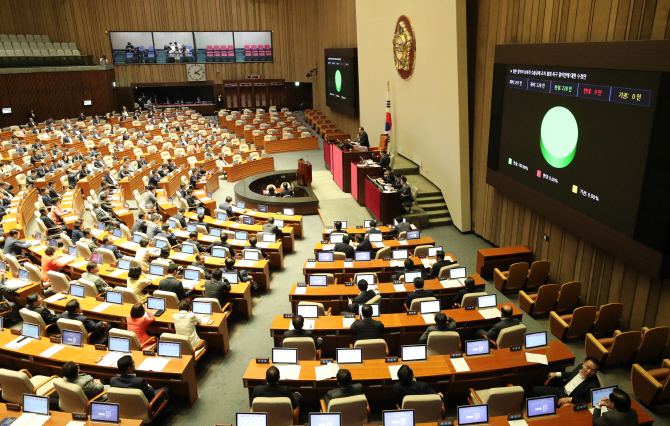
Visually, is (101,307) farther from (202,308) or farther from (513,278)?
(513,278)

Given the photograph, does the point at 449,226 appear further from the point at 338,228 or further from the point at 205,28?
the point at 205,28

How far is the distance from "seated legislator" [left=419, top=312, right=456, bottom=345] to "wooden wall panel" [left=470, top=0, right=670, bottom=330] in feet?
8.89

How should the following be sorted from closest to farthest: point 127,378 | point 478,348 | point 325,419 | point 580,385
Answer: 1. point 325,419
2. point 580,385
3. point 127,378
4. point 478,348

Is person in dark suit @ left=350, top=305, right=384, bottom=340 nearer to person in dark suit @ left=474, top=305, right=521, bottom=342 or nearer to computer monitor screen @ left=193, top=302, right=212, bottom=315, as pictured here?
person in dark suit @ left=474, top=305, right=521, bottom=342

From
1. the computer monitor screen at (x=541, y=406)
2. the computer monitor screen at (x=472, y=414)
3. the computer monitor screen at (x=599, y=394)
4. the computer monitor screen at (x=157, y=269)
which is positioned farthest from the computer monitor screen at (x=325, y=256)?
the computer monitor screen at (x=599, y=394)

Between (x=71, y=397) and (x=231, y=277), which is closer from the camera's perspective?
(x=71, y=397)

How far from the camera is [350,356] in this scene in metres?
5.50

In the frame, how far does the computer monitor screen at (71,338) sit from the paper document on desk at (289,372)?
9.28ft

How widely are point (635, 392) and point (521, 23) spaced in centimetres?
678

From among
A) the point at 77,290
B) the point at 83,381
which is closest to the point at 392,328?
the point at 83,381

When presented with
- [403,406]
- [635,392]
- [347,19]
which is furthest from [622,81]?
[347,19]

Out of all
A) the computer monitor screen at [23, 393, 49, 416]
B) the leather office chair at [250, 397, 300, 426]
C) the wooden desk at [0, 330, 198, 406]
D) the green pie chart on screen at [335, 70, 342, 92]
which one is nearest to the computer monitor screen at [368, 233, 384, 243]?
the wooden desk at [0, 330, 198, 406]

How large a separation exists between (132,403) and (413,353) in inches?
126

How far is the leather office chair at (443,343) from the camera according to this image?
19.0ft
